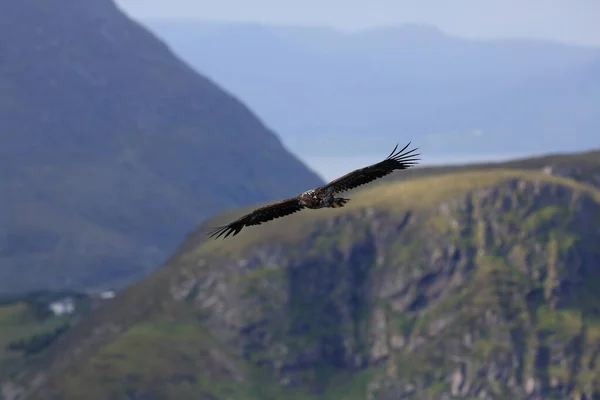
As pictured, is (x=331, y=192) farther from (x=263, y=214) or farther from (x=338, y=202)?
(x=263, y=214)

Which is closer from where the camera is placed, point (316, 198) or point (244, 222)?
point (316, 198)

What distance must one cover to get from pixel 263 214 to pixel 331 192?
4.57 m

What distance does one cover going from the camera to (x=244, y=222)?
63.2 meters

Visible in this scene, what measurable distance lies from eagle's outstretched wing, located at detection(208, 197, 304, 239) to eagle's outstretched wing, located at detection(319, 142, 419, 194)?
1.93 metres

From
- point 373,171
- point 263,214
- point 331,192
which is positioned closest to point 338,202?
point 331,192

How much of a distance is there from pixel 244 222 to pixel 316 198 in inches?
207

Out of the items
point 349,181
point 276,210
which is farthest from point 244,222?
point 349,181

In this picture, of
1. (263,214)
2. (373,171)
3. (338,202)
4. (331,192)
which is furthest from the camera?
(263,214)

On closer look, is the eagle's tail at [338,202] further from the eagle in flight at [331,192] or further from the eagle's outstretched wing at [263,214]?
the eagle's outstretched wing at [263,214]

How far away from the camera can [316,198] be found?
5916 cm

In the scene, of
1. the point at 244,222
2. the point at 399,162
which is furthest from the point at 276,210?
the point at 399,162

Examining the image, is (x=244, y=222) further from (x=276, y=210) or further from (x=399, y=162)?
(x=399, y=162)

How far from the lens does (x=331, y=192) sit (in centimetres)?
5962

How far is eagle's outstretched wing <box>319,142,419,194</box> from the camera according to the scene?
5972 cm
